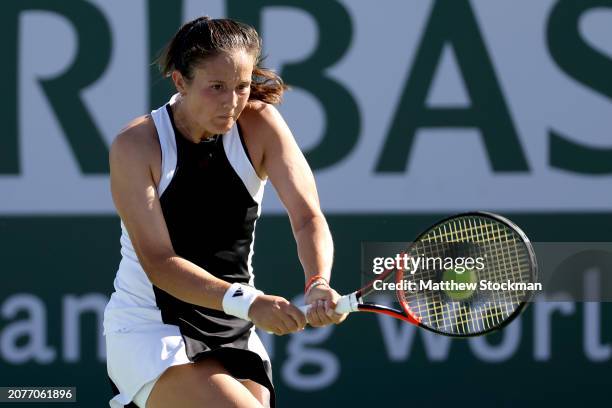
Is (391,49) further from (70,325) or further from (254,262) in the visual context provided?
(70,325)

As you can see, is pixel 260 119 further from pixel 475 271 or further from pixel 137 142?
pixel 475 271

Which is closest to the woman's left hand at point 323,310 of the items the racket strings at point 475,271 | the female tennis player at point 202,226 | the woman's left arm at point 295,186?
the female tennis player at point 202,226

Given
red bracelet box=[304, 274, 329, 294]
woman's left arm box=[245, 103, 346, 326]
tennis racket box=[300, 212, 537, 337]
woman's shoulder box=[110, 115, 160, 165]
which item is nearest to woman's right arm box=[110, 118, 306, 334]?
woman's shoulder box=[110, 115, 160, 165]

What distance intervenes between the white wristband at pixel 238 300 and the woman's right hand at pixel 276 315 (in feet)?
0.05

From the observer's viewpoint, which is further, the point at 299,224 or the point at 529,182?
the point at 529,182

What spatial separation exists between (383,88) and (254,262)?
0.87m

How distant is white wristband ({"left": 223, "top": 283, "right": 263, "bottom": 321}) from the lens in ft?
10.1

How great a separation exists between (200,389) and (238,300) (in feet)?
0.84

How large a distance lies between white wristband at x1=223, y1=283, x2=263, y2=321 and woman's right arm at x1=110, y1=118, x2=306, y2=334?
0.02m

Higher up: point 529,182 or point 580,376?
point 529,182

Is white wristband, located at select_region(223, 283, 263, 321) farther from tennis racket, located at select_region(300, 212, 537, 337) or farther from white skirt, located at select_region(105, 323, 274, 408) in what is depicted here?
tennis racket, located at select_region(300, 212, 537, 337)

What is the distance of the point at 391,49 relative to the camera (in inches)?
202

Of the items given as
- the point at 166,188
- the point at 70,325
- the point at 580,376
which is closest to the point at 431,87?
the point at 580,376

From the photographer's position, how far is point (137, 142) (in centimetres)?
324
